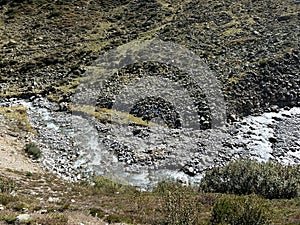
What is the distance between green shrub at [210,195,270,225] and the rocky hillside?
77.7 ft

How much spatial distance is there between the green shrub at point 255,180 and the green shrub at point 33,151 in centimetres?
1294

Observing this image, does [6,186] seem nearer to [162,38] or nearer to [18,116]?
[18,116]

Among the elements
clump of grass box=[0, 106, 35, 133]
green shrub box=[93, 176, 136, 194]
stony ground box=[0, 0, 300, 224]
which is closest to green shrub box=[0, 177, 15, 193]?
stony ground box=[0, 0, 300, 224]

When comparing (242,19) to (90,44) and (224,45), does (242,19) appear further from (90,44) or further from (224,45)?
(90,44)

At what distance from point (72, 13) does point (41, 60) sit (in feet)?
85.4

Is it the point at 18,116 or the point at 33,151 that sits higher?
the point at 18,116

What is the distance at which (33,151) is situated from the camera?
1154 inches

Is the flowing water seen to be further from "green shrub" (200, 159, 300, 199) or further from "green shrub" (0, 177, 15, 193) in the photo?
"green shrub" (0, 177, 15, 193)

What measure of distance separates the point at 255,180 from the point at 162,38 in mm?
36946

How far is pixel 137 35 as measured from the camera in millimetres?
60562

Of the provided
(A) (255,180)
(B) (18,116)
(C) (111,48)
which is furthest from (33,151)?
(C) (111,48)

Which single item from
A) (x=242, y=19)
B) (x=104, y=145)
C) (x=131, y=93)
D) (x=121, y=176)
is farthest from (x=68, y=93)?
(x=242, y=19)

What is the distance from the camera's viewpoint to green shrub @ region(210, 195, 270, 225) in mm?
13844

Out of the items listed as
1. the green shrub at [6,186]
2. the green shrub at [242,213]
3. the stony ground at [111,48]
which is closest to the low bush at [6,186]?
the green shrub at [6,186]
